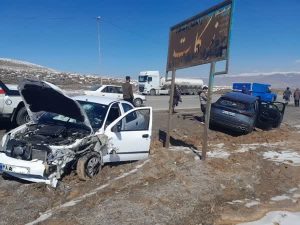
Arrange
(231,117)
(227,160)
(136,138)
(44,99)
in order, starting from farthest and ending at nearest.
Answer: (231,117) < (227,160) < (136,138) < (44,99)

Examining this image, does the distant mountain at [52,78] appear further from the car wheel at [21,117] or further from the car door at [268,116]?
the car door at [268,116]

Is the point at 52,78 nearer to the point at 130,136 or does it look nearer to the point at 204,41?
the point at 204,41

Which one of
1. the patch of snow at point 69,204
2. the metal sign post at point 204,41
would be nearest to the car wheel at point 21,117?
the metal sign post at point 204,41

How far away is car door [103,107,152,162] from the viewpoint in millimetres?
7785

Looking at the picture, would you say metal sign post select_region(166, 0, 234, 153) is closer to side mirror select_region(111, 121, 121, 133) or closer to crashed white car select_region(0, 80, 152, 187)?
crashed white car select_region(0, 80, 152, 187)

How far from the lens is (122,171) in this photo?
7977 mm

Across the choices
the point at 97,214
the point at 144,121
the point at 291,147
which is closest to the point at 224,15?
the point at 144,121

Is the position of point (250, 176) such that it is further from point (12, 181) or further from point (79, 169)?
point (12, 181)

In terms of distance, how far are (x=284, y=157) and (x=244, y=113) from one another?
3.93 metres

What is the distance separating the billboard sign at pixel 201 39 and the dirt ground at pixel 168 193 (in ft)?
7.83

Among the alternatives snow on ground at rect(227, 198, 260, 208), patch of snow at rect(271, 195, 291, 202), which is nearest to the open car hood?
snow on ground at rect(227, 198, 260, 208)

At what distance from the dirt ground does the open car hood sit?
1273 millimetres

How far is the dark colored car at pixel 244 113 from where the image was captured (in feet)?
46.5

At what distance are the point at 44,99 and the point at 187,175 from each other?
3.23 meters
